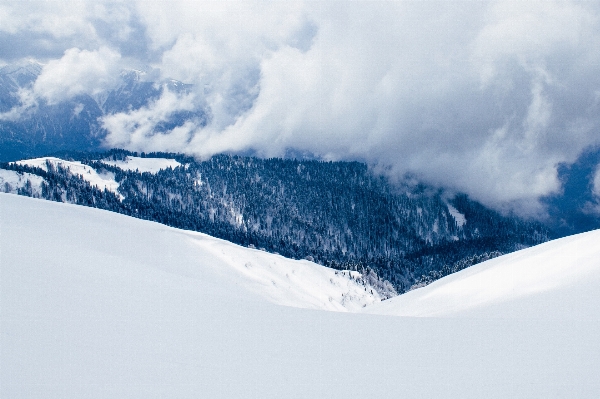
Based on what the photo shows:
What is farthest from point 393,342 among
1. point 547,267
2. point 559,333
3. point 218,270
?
point 218,270

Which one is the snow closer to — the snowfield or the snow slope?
the snowfield

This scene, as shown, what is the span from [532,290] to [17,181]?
8833 inches

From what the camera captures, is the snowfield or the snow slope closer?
the snowfield

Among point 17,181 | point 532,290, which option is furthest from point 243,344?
point 17,181

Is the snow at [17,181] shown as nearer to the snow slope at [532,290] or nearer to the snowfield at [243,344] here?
the snowfield at [243,344]

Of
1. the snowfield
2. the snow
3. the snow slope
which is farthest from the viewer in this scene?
the snow

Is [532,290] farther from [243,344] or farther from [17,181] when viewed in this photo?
[17,181]

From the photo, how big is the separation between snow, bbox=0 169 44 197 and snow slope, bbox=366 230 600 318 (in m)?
205

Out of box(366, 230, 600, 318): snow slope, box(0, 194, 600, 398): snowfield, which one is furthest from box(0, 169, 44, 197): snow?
box(366, 230, 600, 318): snow slope

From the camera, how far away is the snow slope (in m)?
13.3

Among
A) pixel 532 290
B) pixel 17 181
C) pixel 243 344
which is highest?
pixel 17 181

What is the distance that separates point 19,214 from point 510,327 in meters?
27.0

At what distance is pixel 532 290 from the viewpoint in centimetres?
1856

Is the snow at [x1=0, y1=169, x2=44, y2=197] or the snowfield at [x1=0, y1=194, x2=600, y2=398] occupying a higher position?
the snow at [x1=0, y1=169, x2=44, y2=197]
